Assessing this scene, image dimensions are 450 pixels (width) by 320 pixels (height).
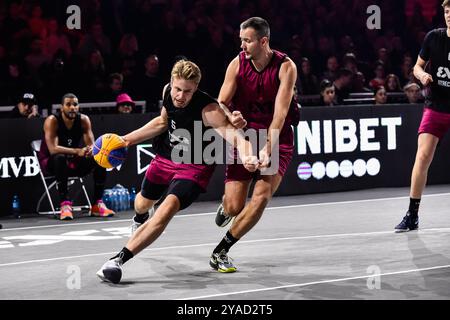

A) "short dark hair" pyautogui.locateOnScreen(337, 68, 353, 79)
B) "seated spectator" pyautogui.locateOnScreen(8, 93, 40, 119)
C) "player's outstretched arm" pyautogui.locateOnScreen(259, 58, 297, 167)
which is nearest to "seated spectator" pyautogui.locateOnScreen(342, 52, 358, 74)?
"short dark hair" pyautogui.locateOnScreen(337, 68, 353, 79)

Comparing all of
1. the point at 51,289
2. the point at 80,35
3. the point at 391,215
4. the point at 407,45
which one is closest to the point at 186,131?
the point at 51,289

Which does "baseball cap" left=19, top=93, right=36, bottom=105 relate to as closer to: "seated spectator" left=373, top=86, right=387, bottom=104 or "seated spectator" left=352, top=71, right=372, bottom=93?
"seated spectator" left=373, top=86, right=387, bottom=104

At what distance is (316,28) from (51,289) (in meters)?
11.5

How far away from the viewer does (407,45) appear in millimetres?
18766

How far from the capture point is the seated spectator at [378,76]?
52.6ft

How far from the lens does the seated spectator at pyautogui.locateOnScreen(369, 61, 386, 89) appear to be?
1605cm

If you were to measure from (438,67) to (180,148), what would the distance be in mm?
3193

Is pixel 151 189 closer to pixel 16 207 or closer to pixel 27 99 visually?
pixel 16 207

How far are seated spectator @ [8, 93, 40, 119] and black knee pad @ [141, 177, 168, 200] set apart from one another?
3.96m

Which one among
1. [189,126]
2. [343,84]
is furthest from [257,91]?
[343,84]

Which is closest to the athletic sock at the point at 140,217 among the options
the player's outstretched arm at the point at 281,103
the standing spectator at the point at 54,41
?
the player's outstretched arm at the point at 281,103

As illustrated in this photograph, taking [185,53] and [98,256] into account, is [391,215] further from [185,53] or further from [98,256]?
[185,53]

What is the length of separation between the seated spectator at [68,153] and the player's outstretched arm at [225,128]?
13.5 ft

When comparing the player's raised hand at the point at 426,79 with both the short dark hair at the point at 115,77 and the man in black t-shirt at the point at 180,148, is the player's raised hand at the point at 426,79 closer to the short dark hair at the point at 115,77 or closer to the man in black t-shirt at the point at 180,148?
the man in black t-shirt at the point at 180,148
